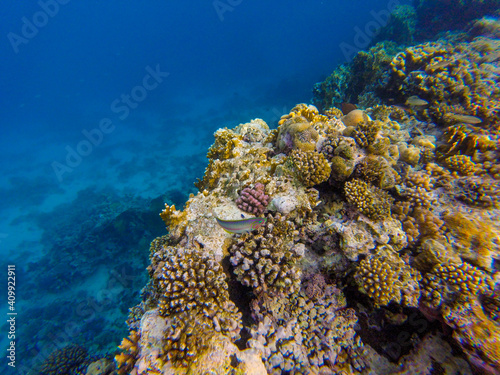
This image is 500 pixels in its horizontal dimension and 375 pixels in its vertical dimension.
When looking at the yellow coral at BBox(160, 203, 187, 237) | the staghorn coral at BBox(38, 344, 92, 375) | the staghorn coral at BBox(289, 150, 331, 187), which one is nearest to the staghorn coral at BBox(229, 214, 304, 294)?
the staghorn coral at BBox(289, 150, 331, 187)

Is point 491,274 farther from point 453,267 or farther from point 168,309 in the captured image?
point 168,309

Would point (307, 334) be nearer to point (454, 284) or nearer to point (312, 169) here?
point (454, 284)

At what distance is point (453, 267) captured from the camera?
400 centimetres

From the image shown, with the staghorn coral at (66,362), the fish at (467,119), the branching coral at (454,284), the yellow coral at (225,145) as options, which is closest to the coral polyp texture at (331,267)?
the branching coral at (454,284)

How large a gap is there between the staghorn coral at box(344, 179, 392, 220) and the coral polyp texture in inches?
1.1

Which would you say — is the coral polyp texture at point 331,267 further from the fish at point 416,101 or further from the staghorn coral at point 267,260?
the fish at point 416,101

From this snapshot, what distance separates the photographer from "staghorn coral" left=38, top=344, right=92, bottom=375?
727cm

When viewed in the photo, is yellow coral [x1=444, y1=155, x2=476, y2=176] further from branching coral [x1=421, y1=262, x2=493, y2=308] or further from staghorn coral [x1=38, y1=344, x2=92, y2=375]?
staghorn coral [x1=38, y1=344, x2=92, y2=375]

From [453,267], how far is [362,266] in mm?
1725

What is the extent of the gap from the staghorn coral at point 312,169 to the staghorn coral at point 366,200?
57 centimetres

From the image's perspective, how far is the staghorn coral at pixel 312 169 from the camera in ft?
15.8

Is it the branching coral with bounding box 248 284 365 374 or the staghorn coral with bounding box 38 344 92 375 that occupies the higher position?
the staghorn coral with bounding box 38 344 92 375

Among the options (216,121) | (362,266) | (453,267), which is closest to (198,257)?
(362,266)

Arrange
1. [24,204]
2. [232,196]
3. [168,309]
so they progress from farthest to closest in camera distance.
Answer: [24,204]
[232,196]
[168,309]
